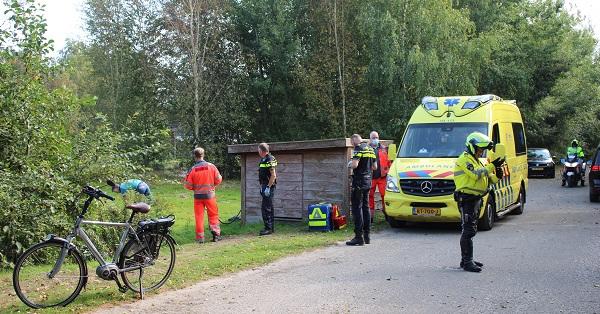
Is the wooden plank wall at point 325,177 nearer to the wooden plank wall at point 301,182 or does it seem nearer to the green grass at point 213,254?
the wooden plank wall at point 301,182

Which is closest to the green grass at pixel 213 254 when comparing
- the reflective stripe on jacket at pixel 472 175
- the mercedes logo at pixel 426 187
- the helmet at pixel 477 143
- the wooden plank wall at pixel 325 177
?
the wooden plank wall at pixel 325 177

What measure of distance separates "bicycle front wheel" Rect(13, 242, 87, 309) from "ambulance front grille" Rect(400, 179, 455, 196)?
7.26 m

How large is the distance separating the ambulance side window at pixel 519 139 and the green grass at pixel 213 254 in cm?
406

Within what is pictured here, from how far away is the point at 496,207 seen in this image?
13.0m

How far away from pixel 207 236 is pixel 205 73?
21.6m

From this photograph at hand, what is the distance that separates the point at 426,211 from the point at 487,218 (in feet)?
4.53

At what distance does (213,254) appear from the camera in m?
10.3

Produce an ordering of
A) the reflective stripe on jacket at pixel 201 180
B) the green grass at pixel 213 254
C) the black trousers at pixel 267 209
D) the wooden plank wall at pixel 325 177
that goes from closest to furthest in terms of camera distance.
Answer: the green grass at pixel 213 254, the reflective stripe on jacket at pixel 201 180, the black trousers at pixel 267 209, the wooden plank wall at pixel 325 177

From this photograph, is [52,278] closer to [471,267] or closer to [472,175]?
[471,267]

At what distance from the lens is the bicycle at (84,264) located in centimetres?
671

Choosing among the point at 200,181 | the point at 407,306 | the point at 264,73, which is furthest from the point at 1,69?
the point at 264,73

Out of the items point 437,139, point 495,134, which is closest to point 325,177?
point 437,139

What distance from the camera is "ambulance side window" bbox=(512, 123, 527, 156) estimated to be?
50.2 feet

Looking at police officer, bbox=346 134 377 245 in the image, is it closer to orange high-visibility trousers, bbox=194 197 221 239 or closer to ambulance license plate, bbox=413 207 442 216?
ambulance license plate, bbox=413 207 442 216
